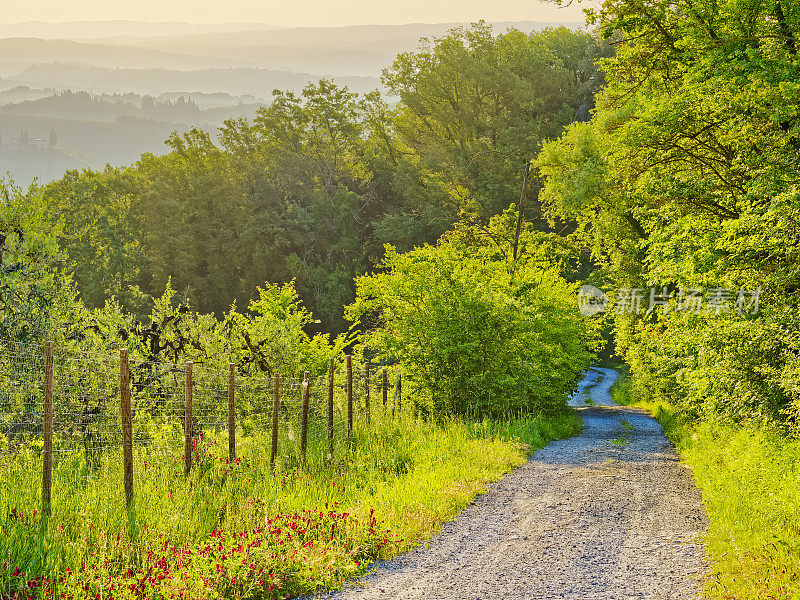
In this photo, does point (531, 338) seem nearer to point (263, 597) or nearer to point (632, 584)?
point (632, 584)

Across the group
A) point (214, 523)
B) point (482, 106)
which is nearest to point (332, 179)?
point (482, 106)

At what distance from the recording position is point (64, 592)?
564 cm

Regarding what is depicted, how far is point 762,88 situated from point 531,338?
9.30 metres

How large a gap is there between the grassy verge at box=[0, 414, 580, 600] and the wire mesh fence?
0.24ft

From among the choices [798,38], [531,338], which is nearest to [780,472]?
[798,38]

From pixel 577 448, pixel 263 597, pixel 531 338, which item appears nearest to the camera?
pixel 263 597

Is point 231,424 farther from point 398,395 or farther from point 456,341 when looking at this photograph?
point 398,395

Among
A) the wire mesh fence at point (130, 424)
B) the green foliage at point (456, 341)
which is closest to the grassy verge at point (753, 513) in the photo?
the green foliage at point (456, 341)

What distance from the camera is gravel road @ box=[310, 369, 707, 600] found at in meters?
6.69

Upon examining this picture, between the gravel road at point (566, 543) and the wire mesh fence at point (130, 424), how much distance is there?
10.4 feet

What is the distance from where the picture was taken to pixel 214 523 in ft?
25.4

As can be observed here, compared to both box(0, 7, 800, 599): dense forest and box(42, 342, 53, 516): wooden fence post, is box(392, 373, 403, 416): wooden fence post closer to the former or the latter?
box(0, 7, 800, 599): dense forest

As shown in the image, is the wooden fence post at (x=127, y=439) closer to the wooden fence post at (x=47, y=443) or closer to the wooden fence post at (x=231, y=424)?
the wooden fence post at (x=47, y=443)

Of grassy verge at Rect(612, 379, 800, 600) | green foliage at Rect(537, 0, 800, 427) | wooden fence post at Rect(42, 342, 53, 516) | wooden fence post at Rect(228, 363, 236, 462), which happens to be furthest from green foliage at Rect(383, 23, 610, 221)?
wooden fence post at Rect(42, 342, 53, 516)
